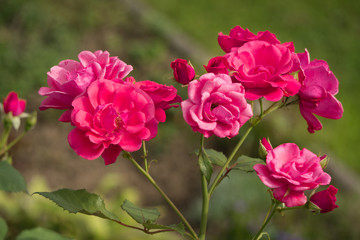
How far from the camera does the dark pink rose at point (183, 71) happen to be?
30.6 inches

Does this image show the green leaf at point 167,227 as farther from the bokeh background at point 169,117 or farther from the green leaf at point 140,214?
the bokeh background at point 169,117

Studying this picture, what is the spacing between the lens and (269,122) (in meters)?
2.84

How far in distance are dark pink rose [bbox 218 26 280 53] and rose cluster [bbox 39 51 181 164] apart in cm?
17

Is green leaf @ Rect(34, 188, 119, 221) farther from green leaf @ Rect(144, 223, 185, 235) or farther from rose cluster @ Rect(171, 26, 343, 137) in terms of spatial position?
rose cluster @ Rect(171, 26, 343, 137)

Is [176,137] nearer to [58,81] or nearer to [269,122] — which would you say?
[269,122]

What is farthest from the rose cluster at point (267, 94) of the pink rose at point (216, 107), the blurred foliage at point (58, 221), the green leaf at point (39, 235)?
the blurred foliage at point (58, 221)

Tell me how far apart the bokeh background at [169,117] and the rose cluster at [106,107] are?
1.47m

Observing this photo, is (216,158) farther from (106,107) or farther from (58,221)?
(58,221)

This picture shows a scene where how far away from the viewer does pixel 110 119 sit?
70 centimetres

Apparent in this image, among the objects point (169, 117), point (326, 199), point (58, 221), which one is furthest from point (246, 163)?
point (169, 117)

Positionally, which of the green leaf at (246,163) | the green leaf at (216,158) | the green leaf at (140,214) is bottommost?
the green leaf at (140,214)

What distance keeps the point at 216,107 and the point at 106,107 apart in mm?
163

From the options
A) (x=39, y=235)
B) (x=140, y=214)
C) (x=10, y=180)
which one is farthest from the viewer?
(x=39, y=235)

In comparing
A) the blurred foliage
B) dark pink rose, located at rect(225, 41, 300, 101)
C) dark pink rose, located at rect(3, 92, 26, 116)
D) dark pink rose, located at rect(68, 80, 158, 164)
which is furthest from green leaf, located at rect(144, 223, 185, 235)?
the blurred foliage
